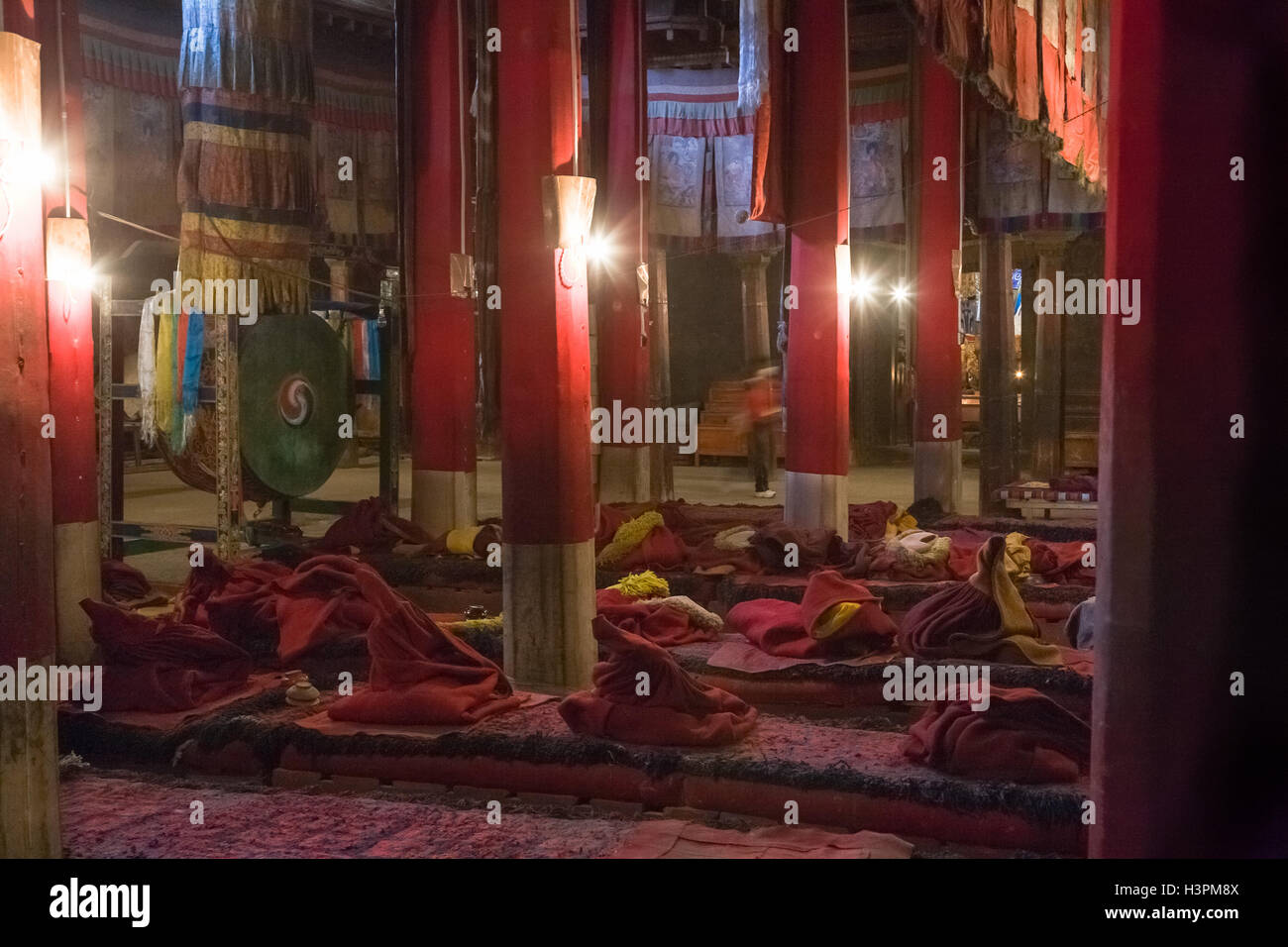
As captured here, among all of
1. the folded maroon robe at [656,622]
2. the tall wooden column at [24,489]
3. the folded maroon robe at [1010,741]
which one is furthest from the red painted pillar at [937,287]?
the tall wooden column at [24,489]

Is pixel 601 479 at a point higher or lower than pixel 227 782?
higher

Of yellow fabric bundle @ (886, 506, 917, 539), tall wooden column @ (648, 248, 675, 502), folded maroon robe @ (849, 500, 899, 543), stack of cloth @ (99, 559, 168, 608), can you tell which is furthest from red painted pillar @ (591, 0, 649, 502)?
stack of cloth @ (99, 559, 168, 608)

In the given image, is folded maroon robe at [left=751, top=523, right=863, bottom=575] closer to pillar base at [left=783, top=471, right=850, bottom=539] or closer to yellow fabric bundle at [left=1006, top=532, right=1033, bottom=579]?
pillar base at [left=783, top=471, right=850, bottom=539]

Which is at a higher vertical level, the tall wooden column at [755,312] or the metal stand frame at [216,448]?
the tall wooden column at [755,312]

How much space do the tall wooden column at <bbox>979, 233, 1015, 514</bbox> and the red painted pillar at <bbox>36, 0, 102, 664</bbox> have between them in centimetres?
874

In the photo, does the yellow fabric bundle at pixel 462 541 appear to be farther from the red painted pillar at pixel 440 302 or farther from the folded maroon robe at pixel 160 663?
the folded maroon robe at pixel 160 663

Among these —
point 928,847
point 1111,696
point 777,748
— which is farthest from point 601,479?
point 1111,696

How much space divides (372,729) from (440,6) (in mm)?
7140

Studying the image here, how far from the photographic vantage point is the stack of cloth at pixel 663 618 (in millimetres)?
7246

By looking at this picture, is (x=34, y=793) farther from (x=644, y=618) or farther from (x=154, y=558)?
(x=154, y=558)

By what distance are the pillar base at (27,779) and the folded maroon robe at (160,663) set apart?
83.5 inches

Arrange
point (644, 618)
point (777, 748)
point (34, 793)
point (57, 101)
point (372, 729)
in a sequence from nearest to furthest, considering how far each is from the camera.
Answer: point (34, 793) → point (777, 748) → point (372, 729) → point (57, 101) → point (644, 618)

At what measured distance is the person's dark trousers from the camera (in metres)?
15.6

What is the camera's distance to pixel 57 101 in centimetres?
688
